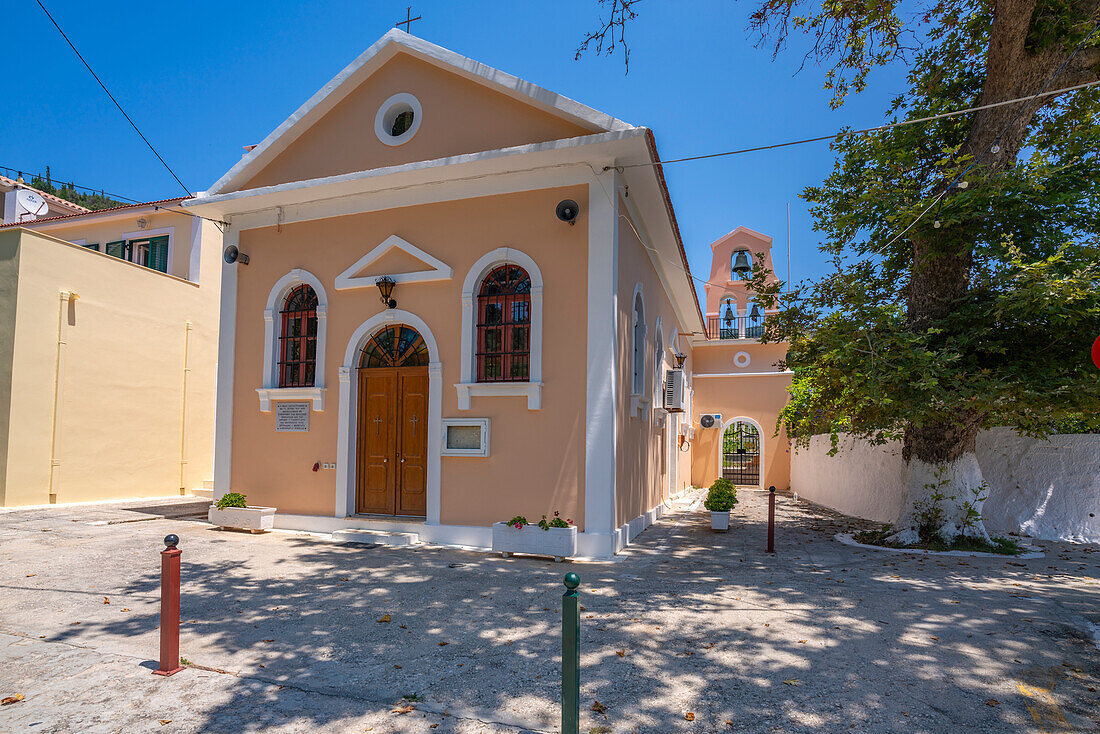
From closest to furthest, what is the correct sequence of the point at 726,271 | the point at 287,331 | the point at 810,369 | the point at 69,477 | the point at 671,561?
the point at 671,561 → the point at 810,369 → the point at 287,331 → the point at 69,477 → the point at 726,271

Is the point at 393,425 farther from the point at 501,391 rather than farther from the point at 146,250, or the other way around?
the point at 146,250

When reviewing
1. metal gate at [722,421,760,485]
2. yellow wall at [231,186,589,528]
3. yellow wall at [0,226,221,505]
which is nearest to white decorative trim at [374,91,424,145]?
yellow wall at [231,186,589,528]

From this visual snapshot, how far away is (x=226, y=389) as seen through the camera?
10.6m

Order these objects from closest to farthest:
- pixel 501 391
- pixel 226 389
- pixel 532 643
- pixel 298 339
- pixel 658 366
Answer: pixel 532 643, pixel 501 391, pixel 298 339, pixel 226 389, pixel 658 366

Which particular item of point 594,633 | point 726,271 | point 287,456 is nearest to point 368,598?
point 594,633

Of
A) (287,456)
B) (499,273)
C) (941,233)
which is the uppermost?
(941,233)

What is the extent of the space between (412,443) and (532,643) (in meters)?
5.09

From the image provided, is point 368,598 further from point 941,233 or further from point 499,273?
point 941,233

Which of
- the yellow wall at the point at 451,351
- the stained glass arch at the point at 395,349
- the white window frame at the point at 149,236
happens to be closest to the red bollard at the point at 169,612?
the yellow wall at the point at 451,351

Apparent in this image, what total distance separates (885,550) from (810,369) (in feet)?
9.28

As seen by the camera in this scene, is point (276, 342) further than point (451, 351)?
Yes

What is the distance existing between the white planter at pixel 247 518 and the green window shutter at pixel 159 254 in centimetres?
952

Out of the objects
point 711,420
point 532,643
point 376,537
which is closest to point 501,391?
point 376,537

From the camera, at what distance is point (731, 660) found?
450 cm
